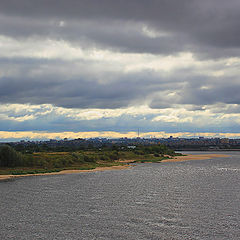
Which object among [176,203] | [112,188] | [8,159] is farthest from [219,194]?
[8,159]

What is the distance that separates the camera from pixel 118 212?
3450 centimetres

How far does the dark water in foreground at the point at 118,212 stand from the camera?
27.2 metres

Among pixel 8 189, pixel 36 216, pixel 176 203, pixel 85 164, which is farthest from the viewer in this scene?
pixel 85 164

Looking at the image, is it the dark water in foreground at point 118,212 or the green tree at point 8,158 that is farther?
the green tree at point 8,158

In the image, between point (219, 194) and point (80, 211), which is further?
point (219, 194)

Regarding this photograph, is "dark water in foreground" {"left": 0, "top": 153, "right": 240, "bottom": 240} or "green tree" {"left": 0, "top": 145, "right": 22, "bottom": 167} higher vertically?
"green tree" {"left": 0, "top": 145, "right": 22, "bottom": 167}

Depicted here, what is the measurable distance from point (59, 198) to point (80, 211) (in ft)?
26.4

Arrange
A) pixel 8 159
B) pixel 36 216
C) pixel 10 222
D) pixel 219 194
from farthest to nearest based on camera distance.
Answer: pixel 8 159 → pixel 219 194 → pixel 36 216 → pixel 10 222

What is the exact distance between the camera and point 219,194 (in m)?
46.0

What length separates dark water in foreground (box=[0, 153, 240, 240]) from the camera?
2716 cm

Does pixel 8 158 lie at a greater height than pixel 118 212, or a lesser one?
greater

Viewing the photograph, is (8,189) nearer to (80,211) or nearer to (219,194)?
(80,211)

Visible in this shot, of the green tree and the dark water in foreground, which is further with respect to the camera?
the green tree

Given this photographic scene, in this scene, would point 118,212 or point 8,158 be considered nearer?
point 118,212
